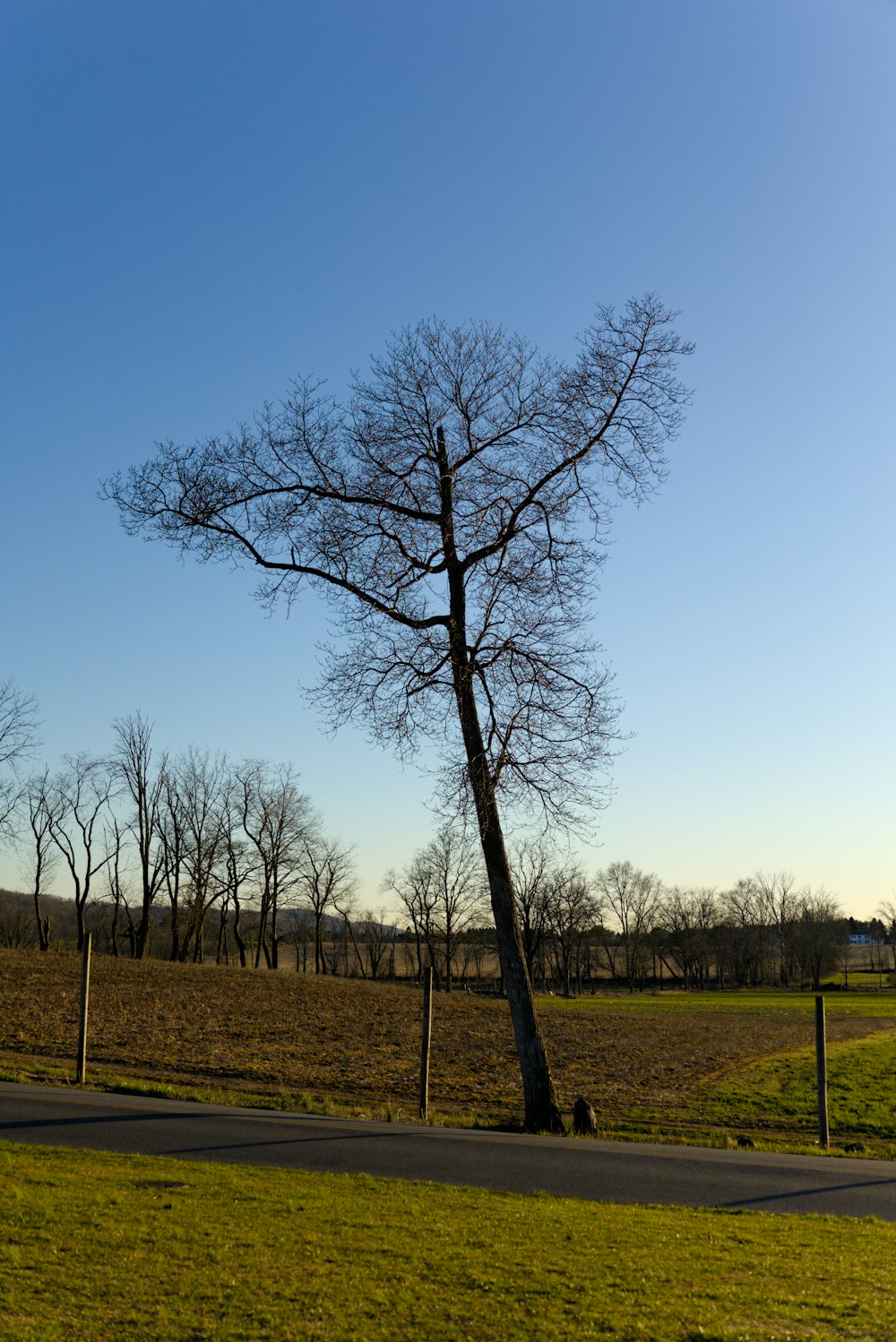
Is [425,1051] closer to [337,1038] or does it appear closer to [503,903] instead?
[503,903]

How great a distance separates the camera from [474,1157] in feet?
36.6

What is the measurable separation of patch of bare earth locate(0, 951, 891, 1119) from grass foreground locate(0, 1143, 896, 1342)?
10.1 metres

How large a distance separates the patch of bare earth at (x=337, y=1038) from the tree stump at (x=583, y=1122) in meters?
3.60

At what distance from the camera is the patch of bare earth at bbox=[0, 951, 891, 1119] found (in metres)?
21.0

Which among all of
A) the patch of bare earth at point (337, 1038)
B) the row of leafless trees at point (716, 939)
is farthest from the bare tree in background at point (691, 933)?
the patch of bare earth at point (337, 1038)

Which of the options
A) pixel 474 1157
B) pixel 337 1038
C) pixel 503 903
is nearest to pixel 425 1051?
pixel 503 903

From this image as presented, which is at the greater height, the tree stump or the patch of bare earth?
the tree stump

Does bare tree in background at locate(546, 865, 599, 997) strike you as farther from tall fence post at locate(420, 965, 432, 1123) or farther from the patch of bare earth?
tall fence post at locate(420, 965, 432, 1123)

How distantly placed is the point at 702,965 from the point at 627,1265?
137788mm

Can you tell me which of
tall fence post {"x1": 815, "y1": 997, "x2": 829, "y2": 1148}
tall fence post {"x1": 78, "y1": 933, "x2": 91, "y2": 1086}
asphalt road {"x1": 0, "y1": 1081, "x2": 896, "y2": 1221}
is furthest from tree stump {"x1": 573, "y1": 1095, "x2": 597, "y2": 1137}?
tall fence post {"x1": 78, "y1": 933, "x2": 91, "y2": 1086}

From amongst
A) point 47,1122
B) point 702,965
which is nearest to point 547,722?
point 47,1122

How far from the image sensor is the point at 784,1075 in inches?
1110

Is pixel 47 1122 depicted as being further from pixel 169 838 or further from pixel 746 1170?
pixel 169 838

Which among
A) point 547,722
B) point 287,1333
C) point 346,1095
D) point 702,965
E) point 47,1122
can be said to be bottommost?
point 702,965
